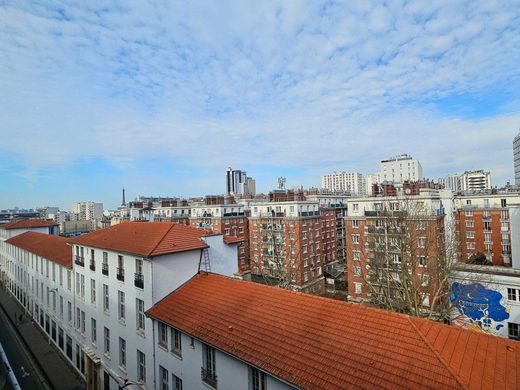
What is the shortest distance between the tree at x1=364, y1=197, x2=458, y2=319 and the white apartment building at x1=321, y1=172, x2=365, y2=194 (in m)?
112

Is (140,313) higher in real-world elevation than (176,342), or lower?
higher

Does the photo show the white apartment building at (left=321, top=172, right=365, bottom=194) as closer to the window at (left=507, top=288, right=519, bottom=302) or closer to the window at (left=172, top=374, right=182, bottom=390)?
the window at (left=507, top=288, right=519, bottom=302)

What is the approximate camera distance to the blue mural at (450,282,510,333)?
26.4m

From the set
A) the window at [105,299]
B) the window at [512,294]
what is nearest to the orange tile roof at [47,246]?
the window at [105,299]

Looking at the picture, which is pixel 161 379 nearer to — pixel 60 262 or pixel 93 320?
pixel 93 320

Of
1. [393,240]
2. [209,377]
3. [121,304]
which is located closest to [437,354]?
[209,377]

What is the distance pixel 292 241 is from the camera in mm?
49219

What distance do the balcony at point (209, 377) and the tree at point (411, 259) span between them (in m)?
14.4

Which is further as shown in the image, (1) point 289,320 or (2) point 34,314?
(2) point 34,314

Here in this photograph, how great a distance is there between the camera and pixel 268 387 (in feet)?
32.6

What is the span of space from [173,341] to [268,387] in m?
6.47

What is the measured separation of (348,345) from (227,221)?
50.0 metres

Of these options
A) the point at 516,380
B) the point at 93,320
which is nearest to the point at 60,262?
the point at 93,320

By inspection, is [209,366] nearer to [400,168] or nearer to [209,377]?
[209,377]
